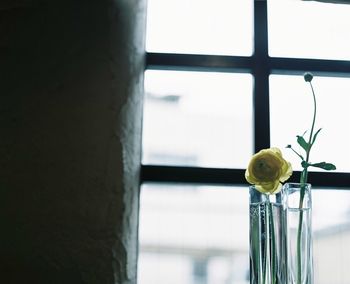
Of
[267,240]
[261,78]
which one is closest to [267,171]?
[267,240]

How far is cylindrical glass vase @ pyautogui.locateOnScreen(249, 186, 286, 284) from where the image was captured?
46.9 inches

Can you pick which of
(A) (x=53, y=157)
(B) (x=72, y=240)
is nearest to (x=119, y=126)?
(A) (x=53, y=157)

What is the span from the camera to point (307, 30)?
205 centimetres

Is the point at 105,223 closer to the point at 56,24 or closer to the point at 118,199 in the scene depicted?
the point at 118,199

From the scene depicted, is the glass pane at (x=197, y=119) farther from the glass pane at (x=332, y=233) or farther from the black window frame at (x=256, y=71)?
the glass pane at (x=332, y=233)

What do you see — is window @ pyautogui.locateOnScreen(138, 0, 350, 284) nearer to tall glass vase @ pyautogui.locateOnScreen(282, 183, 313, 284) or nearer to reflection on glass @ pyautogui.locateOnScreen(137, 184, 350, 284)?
reflection on glass @ pyautogui.locateOnScreen(137, 184, 350, 284)

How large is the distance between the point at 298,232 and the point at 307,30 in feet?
3.56

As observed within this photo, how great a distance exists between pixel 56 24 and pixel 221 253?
1000 mm

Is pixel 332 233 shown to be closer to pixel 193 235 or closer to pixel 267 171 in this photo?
pixel 193 235

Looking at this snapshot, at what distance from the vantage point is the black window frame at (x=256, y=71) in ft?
6.09

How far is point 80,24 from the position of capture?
179cm

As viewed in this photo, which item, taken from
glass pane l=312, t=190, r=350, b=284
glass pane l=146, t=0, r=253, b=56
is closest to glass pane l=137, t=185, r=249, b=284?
glass pane l=312, t=190, r=350, b=284

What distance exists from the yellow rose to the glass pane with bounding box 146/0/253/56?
878 millimetres

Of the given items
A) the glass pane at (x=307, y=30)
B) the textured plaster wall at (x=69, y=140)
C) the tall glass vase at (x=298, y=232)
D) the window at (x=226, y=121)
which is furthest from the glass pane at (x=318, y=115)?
A: the tall glass vase at (x=298, y=232)
